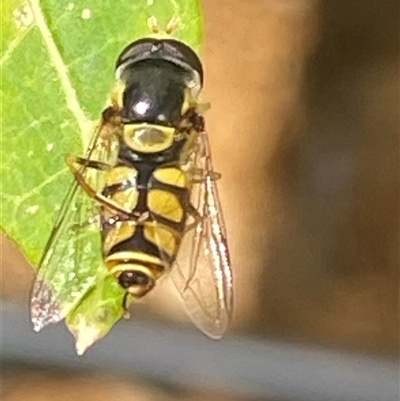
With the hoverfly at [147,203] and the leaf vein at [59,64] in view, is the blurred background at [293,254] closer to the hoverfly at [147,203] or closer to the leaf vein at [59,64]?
the hoverfly at [147,203]

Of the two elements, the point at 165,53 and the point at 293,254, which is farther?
the point at 293,254

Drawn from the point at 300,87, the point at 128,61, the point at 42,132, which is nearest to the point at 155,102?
the point at 128,61

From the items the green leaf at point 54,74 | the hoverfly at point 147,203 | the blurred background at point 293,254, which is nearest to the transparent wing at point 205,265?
the hoverfly at point 147,203

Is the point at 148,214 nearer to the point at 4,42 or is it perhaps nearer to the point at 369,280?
the point at 4,42

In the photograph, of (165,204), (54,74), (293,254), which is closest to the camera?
(54,74)

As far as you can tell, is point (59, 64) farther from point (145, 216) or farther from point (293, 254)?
point (293, 254)

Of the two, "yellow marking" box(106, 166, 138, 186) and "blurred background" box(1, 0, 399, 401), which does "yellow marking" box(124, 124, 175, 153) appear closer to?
"yellow marking" box(106, 166, 138, 186)

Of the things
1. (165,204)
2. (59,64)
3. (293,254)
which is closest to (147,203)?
(165,204)
